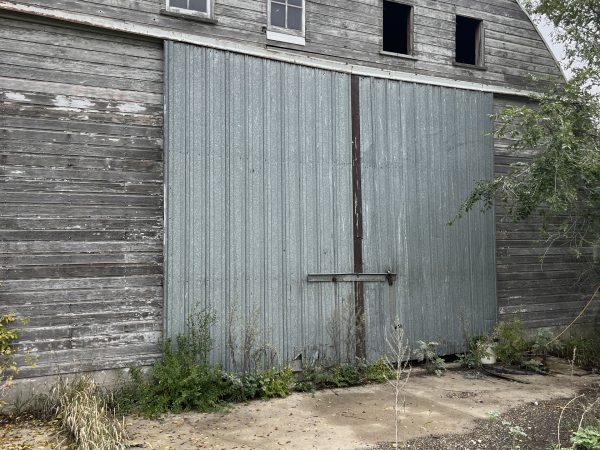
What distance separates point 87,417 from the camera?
5488mm

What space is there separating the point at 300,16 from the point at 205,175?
9.77 ft

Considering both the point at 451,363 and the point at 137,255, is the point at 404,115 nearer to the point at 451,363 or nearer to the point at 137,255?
the point at 451,363

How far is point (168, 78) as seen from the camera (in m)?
7.31

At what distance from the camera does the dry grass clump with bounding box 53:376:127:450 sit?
202 inches

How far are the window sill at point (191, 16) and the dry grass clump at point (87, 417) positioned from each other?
477cm

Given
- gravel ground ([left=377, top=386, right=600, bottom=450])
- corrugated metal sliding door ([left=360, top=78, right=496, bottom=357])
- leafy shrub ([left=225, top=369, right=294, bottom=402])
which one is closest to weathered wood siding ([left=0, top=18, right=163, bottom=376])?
leafy shrub ([left=225, top=369, right=294, bottom=402])

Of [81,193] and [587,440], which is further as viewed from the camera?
[81,193]

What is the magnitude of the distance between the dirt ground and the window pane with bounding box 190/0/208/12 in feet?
17.6

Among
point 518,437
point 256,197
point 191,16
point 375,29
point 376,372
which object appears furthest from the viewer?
point 375,29

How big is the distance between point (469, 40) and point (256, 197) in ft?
20.7

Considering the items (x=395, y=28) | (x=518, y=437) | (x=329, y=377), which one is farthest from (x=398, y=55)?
(x=518, y=437)

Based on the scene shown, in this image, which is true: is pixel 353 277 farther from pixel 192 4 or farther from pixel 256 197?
pixel 192 4

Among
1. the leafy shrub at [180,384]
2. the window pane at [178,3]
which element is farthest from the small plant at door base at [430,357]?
the window pane at [178,3]

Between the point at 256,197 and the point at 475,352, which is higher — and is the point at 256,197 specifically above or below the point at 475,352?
above
